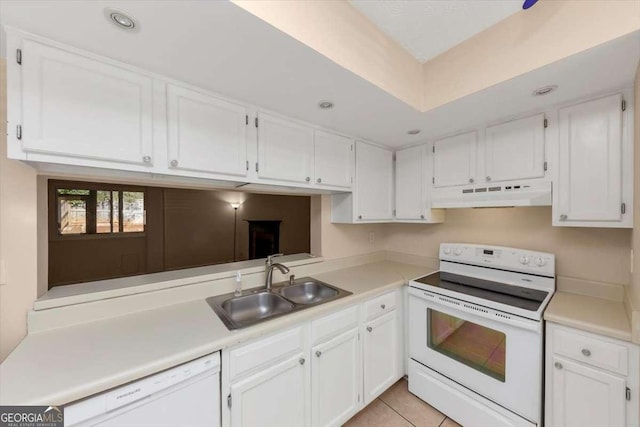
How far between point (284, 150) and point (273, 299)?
3.59 feet

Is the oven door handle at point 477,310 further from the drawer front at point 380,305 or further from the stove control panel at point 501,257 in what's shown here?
the stove control panel at point 501,257

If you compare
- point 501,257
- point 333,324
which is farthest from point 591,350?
point 333,324

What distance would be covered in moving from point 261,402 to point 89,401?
0.72 m

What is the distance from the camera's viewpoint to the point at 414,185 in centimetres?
237

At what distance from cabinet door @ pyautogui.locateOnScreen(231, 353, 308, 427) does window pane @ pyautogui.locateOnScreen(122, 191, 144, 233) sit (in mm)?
4490

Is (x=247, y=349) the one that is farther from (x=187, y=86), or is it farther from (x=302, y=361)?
(x=187, y=86)

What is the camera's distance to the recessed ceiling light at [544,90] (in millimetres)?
1344

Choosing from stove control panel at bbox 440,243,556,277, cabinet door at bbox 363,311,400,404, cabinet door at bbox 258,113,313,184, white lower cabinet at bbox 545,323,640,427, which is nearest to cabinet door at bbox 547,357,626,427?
white lower cabinet at bbox 545,323,640,427

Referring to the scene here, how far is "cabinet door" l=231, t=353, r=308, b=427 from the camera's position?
117 cm

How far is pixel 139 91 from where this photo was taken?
117cm

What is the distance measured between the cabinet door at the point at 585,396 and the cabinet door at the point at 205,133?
2157 mm

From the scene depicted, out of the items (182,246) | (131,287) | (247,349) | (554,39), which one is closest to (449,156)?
(554,39)

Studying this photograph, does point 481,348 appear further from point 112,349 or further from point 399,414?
point 112,349

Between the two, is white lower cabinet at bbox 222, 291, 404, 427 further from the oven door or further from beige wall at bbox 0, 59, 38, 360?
beige wall at bbox 0, 59, 38, 360
